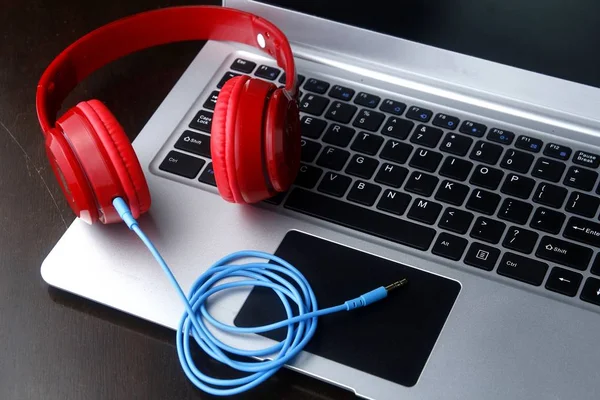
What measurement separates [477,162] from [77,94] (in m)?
0.44

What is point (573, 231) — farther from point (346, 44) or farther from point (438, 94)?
point (346, 44)

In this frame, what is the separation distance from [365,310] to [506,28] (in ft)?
1.03

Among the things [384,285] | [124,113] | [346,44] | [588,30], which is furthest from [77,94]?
[588,30]

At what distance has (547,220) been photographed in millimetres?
718

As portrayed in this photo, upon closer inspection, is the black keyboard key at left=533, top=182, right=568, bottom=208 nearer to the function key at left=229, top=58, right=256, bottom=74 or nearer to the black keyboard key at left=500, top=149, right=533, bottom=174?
the black keyboard key at left=500, top=149, right=533, bottom=174

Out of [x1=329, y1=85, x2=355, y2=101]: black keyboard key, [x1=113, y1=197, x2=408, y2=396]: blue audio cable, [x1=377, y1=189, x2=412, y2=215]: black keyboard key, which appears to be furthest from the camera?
[x1=329, y1=85, x2=355, y2=101]: black keyboard key

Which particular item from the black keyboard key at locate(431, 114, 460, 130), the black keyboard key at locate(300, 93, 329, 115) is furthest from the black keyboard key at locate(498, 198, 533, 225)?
the black keyboard key at locate(300, 93, 329, 115)

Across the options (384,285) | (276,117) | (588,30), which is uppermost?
(588,30)

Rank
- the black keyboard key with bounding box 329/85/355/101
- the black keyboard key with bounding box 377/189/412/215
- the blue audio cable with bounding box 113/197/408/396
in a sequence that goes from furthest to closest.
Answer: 1. the black keyboard key with bounding box 329/85/355/101
2. the black keyboard key with bounding box 377/189/412/215
3. the blue audio cable with bounding box 113/197/408/396

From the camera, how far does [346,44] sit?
84 centimetres

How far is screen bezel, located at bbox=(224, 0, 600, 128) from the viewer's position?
77cm

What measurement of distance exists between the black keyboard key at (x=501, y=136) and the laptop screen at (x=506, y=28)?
0.22 feet

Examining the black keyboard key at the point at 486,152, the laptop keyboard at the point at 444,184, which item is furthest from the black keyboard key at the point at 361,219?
the black keyboard key at the point at 486,152

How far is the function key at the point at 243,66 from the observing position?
862 mm
